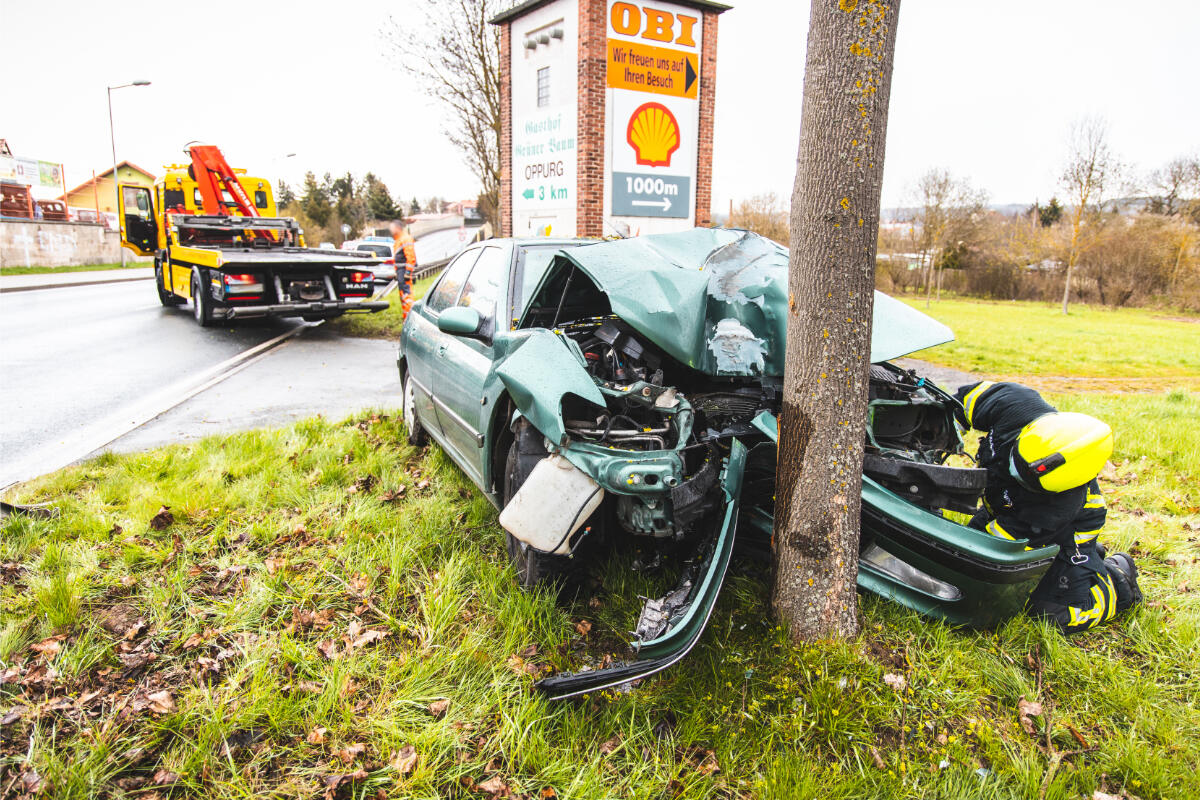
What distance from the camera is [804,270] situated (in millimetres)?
2475

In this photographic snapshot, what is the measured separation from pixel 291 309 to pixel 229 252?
49.2 inches

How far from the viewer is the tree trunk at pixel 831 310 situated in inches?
91.3

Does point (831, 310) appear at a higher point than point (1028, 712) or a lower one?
higher

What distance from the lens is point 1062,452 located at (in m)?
2.62

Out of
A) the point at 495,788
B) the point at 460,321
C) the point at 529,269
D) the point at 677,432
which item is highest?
the point at 529,269

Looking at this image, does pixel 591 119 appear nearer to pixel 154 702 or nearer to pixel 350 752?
pixel 154 702

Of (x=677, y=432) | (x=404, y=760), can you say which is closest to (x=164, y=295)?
(x=677, y=432)

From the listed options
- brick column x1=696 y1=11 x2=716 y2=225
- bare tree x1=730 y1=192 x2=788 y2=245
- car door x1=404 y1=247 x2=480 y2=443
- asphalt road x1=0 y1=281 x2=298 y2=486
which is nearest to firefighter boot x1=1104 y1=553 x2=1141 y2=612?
car door x1=404 y1=247 x2=480 y2=443

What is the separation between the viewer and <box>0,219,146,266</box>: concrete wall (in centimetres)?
2709

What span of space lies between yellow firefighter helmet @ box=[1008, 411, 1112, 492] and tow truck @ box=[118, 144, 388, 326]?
986 centimetres

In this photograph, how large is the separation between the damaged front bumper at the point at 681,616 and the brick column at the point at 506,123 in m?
13.0

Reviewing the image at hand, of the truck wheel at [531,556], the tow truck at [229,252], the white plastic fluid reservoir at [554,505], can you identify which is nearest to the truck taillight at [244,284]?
the tow truck at [229,252]

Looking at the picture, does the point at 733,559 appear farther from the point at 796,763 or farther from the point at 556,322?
the point at 556,322

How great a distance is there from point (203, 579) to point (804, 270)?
9.98 feet
